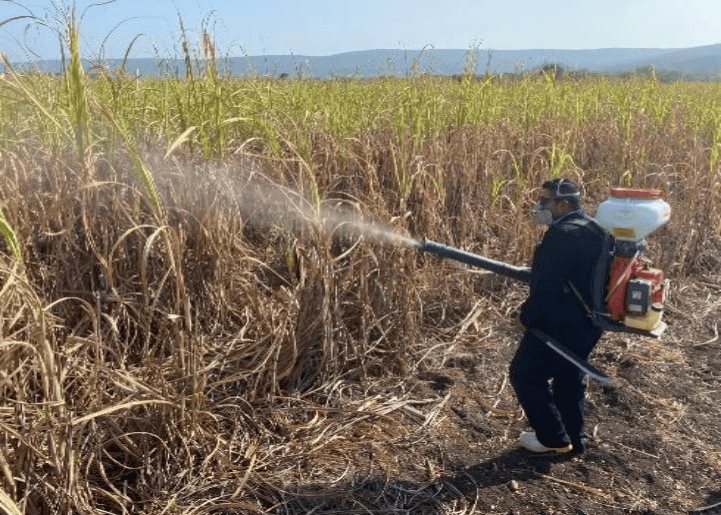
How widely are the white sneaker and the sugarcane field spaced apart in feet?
0.18

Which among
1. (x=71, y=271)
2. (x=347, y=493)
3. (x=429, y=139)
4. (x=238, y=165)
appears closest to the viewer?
(x=347, y=493)

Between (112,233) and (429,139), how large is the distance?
2270 millimetres

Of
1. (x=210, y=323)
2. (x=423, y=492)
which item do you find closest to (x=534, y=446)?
(x=423, y=492)

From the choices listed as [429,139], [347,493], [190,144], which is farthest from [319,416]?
[429,139]

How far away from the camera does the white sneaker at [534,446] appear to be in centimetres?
230

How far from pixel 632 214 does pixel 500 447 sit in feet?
3.26

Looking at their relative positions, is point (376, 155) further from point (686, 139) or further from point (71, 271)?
point (686, 139)

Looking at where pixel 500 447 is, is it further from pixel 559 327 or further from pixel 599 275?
pixel 599 275

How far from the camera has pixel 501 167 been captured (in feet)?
13.9

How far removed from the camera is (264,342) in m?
2.45

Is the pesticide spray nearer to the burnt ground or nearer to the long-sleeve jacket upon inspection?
the long-sleeve jacket

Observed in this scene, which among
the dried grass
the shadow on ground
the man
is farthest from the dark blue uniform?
the dried grass

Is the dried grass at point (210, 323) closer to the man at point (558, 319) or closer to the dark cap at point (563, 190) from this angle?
the man at point (558, 319)

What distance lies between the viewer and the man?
6.69ft
